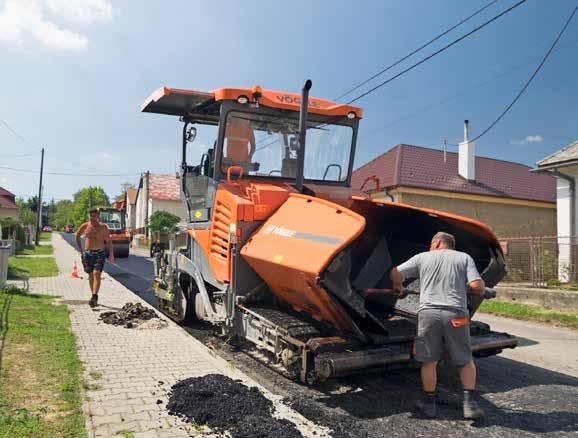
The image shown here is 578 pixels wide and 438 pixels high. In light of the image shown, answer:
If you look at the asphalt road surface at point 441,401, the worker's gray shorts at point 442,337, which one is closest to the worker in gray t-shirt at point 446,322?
the worker's gray shorts at point 442,337

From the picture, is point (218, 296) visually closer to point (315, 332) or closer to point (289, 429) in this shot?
point (315, 332)

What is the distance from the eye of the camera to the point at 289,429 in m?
3.61

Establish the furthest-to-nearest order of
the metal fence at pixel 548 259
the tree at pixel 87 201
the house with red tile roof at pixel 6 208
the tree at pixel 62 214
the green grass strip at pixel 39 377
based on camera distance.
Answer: the tree at pixel 62 214 → the tree at pixel 87 201 → the house with red tile roof at pixel 6 208 → the metal fence at pixel 548 259 → the green grass strip at pixel 39 377

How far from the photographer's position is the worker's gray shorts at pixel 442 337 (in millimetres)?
4113

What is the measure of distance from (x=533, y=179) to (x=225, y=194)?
21203 millimetres

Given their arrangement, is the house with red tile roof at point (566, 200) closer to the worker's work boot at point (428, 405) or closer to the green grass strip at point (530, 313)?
the green grass strip at point (530, 313)

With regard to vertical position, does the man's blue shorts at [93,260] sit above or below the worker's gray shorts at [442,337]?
above

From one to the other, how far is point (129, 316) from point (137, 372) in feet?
9.06

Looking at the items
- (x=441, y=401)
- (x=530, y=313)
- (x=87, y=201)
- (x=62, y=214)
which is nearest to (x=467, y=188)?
(x=530, y=313)

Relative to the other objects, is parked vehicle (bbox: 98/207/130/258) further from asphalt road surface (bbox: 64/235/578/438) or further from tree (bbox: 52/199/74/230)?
tree (bbox: 52/199/74/230)

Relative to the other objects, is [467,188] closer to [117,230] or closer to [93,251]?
[93,251]

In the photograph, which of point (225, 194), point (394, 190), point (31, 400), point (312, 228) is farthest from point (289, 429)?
point (394, 190)

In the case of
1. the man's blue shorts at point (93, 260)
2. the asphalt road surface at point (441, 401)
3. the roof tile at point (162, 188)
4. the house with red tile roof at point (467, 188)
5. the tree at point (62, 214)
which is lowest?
the asphalt road surface at point (441, 401)

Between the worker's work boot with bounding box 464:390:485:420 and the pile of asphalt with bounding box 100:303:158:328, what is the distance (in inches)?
184
